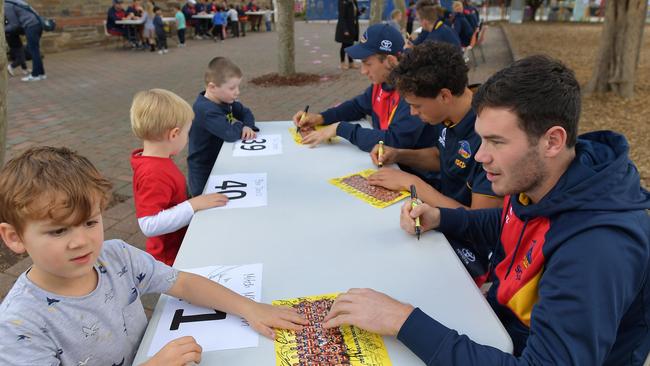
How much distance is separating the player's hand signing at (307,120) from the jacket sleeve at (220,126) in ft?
1.39

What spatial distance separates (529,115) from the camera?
3.77ft

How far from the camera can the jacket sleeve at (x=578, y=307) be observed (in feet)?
3.13

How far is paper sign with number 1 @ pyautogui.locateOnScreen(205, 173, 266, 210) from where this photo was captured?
1902mm

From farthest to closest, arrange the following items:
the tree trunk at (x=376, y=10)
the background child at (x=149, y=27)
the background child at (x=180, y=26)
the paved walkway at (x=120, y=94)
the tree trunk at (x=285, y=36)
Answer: the background child at (x=180, y=26) → the background child at (x=149, y=27) → the tree trunk at (x=376, y=10) → the tree trunk at (x=285, y=36) → the paved walkway at (x=120, y=94)

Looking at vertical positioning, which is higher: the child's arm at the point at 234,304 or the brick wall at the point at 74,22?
the brick wall at the point at 74,22

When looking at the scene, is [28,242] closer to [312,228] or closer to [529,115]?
[312,228]

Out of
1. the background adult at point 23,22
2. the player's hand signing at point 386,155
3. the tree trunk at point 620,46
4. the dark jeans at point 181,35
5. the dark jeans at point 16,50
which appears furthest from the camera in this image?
the dark jeans at point 181,35

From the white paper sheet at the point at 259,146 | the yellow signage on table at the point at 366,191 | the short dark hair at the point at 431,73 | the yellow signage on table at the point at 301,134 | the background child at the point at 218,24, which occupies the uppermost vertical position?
the background child at the point at 218,24

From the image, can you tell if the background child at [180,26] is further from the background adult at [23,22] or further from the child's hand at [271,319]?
the child's hand at [271,319]

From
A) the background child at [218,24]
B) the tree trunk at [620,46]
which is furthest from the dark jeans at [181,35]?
the tree trunk at [620,46]

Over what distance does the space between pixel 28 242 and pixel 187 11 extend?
1630 centimetres

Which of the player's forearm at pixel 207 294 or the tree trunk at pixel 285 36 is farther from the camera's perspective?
the tree trunk at pixel 285 36

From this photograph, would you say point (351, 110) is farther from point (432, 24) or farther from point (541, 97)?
point (432, 24)

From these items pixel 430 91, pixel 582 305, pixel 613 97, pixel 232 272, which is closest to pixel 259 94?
pixel 613 97
